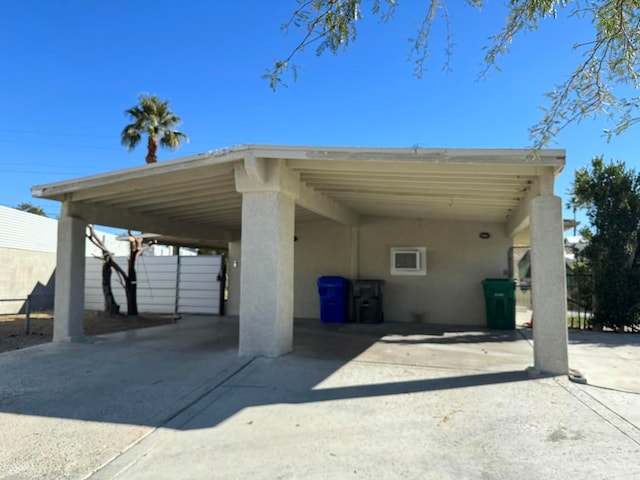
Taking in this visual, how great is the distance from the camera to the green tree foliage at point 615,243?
32.0 feet

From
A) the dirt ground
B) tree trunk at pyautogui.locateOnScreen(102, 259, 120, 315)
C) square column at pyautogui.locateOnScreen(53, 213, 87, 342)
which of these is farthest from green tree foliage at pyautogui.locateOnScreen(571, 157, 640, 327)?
tree trunk at pyautogui.locateOnScreen(102, 259, 120, 315)

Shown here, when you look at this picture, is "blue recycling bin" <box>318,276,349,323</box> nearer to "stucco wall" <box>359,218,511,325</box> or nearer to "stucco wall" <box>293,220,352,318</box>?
"stucco wall" <box>293,220,352,318</box>

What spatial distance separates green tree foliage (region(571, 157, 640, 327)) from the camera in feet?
32.0

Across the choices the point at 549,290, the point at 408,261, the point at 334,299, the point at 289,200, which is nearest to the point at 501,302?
the point at 408,261

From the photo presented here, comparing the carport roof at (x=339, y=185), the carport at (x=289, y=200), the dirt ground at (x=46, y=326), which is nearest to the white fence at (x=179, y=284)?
the dirt ground at (x=46, y=326)

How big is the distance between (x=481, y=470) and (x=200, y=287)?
1119cm

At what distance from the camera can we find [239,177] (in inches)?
242

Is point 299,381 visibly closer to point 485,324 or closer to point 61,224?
point 61,224

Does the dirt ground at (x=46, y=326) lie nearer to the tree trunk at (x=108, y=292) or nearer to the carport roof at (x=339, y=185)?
the tree trunk at (x=108, y=292)

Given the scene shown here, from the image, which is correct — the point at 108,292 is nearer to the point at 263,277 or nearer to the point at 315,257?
the point at 315,257

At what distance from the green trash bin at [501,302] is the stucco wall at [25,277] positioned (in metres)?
15.2

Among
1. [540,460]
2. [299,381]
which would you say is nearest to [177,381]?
[299,381]

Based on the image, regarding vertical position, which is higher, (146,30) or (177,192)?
(146,30)

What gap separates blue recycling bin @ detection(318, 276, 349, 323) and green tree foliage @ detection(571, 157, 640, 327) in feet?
19.7
